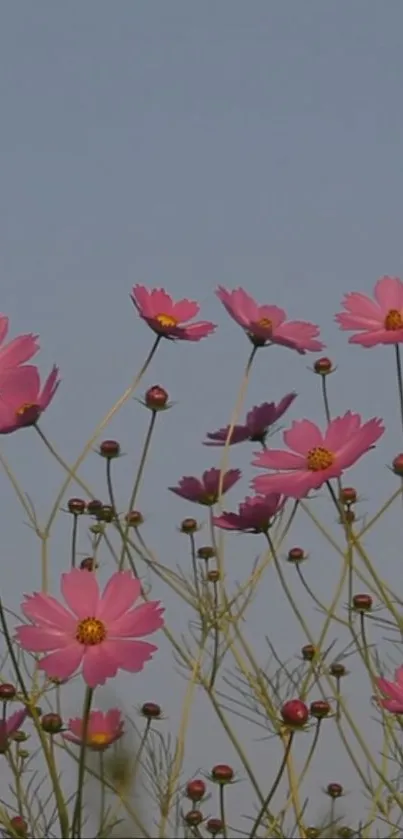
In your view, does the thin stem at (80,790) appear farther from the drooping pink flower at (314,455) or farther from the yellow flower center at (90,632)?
the drooping pink flower at (314,455)

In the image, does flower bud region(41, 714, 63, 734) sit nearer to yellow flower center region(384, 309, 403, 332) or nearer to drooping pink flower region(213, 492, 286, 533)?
drooping pink flower region(213, 492, 286, 533)

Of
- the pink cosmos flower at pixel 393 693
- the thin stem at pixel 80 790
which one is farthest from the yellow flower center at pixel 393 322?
the thin stem at pixel 80 790

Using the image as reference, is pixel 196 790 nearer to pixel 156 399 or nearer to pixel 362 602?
pixel 362 602

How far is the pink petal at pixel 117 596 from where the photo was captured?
67 cm

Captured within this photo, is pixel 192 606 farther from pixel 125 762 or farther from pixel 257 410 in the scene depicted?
pixel 125 762

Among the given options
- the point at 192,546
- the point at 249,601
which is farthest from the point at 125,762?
the point at 192,546

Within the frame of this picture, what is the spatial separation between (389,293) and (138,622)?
43cm

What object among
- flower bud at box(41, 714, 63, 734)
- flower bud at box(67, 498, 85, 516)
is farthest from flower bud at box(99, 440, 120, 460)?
flower bud at box(41, 714, 63, 734)

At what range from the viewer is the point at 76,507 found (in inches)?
46.1

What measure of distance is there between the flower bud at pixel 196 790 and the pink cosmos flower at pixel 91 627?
1.50 feet

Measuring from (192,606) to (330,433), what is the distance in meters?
0.20

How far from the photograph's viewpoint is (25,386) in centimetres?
76

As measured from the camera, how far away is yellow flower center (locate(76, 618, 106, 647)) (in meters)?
0.66

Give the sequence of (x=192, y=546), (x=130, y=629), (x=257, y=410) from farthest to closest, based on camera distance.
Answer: (x=192, y=546) < (x=257, y=410) < (x=130, y=629)
